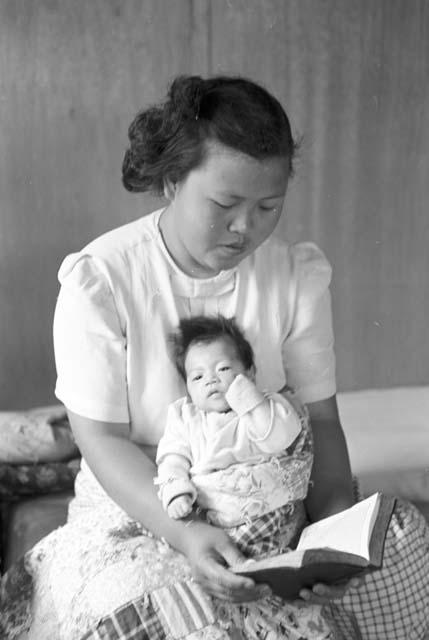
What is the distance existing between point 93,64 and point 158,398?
1.15m

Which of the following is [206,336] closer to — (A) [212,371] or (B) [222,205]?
(A) [212,371]

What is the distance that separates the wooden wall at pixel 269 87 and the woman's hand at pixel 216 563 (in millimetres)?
1261

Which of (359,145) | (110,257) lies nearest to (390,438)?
(359,145)

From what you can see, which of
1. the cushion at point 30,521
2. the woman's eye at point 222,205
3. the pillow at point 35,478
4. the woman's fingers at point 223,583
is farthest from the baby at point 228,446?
the pillow at point 35,478

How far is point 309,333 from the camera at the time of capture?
161cm

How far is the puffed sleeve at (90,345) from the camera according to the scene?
1476 millimetres

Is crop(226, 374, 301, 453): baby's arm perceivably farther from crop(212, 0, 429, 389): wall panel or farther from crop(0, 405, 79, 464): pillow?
crop(212, 0, 429, 389): wall panel

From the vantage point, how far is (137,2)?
2.29m

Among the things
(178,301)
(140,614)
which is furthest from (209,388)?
(140,614)

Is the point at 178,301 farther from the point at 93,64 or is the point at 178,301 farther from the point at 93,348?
the point at 93,64

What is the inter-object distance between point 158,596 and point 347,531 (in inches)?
11.3

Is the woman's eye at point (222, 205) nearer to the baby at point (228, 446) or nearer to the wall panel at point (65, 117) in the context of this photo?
the baby at point (228, 446)

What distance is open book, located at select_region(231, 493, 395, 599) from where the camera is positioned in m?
1.13

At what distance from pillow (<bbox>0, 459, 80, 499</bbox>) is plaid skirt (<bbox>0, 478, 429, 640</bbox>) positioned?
0.47m
